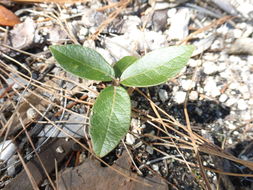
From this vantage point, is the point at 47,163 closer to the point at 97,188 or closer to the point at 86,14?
the point at 97,188

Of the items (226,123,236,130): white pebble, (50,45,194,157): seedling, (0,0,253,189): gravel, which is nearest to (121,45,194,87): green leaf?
(50,45,194,157): seedling

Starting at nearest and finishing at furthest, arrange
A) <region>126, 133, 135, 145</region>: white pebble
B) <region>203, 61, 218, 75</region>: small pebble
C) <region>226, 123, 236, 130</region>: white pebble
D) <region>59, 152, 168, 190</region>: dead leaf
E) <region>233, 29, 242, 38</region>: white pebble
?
<region>59, 152, 168, 190</region>: dead leaf < <region>126, 133, 135, 145</region>: white pebble < <region>226, 123, 236, 130</region>: white pebble < <region>203, 61, 218, 75</region>: small pebble < <region>233, 29, 242, 38</region>: white pebble

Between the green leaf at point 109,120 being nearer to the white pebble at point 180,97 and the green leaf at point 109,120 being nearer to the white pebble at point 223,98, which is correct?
the white pebble at point 180,97

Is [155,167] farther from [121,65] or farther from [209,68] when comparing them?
[209,68]

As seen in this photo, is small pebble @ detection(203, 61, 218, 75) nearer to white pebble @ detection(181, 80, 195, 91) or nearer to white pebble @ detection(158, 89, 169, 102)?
white pebble @ detection(181, 80, 195, 91)

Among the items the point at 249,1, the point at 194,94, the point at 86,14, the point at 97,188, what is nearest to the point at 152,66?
the point at 194,94

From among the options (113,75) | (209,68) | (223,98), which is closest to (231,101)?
(223,98)
